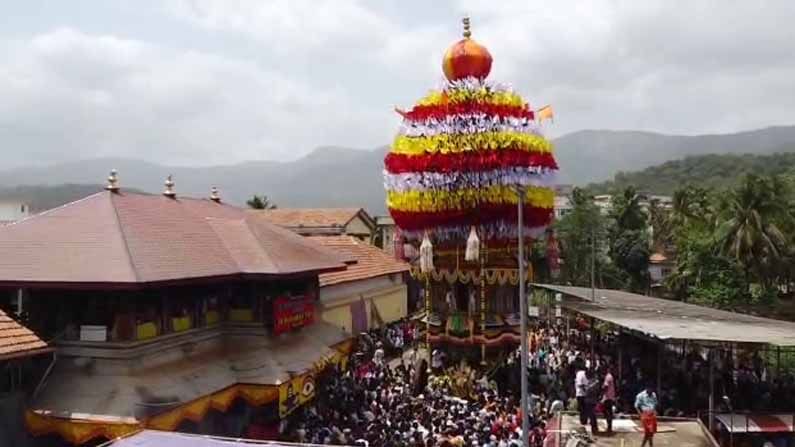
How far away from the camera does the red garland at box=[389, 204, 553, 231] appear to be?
23.9 meters

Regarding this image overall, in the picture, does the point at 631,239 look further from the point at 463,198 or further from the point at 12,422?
the point at 12,422

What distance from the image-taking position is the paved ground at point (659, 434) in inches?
626

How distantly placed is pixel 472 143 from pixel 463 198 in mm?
1691

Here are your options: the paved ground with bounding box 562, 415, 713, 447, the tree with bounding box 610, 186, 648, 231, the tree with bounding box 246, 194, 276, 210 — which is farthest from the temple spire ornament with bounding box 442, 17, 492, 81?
the tree with bounding box 246, 194, 276, 210

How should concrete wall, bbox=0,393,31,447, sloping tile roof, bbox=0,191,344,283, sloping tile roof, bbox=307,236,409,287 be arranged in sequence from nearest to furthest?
concrete wall, bbox=0,393,31,447
sloping tile roof, bbox=0,191,344,283
sloping tile roof, bbox=307,236,409,287

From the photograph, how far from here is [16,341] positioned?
14648mm

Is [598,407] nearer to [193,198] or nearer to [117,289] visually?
[117,289]

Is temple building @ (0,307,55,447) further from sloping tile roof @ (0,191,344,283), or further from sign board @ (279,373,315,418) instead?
sign board @ (279,373,315,418)

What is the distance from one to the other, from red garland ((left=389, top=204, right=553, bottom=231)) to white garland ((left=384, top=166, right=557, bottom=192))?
757 millimetres

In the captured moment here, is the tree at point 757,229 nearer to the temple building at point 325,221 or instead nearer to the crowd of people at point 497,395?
the crowd of people at point 497,395

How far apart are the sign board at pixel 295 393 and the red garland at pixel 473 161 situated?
290 inches

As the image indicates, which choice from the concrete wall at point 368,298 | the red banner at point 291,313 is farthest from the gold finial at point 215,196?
the concrete wall at point 368,298

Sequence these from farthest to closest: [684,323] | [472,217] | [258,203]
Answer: [258,203] → [472,217] → [684,323]

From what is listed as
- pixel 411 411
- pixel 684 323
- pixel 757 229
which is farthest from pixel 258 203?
pixel 684 323
